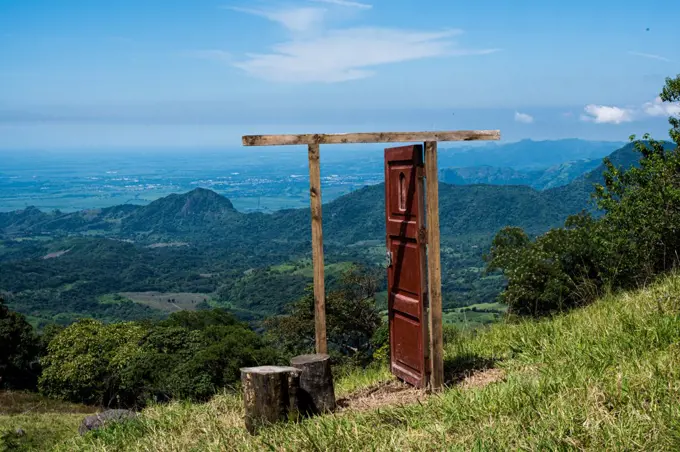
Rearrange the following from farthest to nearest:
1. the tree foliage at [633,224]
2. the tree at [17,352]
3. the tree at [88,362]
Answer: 1. the tree at [88,362]
2. the tree at [17,352]
3. the tree foliage at [633,224]

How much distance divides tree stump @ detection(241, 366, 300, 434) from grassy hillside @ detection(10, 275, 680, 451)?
0.19 metres

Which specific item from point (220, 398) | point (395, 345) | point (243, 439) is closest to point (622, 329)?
point (395, 345)

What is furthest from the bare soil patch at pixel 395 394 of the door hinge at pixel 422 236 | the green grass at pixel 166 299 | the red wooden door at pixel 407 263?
the green grass at pixel 166 299

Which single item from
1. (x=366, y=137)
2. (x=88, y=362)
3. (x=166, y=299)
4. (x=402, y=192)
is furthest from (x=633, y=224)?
(x=166, y=299)

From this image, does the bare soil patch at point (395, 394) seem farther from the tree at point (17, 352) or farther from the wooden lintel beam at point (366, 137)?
the tree at point (17, 352)

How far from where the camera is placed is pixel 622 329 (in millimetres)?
7117

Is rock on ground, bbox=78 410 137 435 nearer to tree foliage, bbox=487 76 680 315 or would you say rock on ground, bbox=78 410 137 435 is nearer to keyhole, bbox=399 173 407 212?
keyhole, bbox=399 173 407 212

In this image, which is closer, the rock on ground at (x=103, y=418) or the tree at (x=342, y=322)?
the rock on ground at (x=103, y=418)

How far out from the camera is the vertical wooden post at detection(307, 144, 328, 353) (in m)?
7.28

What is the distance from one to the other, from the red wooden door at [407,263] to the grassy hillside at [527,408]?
0.46 meters

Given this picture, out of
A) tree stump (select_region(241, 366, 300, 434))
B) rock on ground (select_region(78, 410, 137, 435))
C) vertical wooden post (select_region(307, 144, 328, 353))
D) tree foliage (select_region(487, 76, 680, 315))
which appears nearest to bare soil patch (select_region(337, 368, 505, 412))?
vertical wooden post (select_region(307, 144, 328, 353))

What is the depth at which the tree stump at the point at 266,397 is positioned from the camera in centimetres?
653

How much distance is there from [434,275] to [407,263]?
0.58m

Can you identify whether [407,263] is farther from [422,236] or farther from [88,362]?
[88,362]
